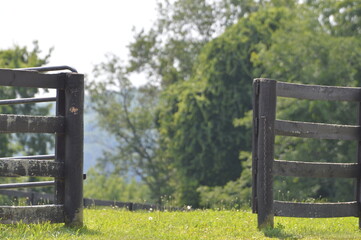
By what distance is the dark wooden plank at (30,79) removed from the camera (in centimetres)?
897

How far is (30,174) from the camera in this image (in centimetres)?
898

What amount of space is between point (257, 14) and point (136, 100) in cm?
2356

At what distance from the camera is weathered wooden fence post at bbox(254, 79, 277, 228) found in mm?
10070

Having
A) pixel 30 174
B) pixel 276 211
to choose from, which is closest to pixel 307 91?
pixel 276 211

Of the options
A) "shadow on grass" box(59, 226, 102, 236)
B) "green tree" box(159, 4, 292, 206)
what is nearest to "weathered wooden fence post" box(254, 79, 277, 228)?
"shadow on grass" box(59, 226, 102, 236)

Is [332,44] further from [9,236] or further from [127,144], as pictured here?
[9,236]

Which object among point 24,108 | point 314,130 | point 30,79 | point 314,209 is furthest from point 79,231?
point 24,108

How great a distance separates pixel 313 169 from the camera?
10.5 meters

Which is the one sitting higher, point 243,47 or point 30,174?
point 243,47

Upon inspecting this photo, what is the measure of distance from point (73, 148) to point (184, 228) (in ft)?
6.79

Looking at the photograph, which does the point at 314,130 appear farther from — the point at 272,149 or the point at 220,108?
the point at 220,108

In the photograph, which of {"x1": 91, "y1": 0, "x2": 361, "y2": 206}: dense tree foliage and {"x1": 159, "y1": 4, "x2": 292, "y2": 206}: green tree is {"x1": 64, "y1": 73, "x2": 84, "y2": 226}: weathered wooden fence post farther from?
{"x1": 159, "y1": 4, "x2": 292, "y2": 206}: green tree

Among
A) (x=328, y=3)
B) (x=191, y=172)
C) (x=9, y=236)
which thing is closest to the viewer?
(x=9, y=236)

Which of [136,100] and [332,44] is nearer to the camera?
[332,44]
